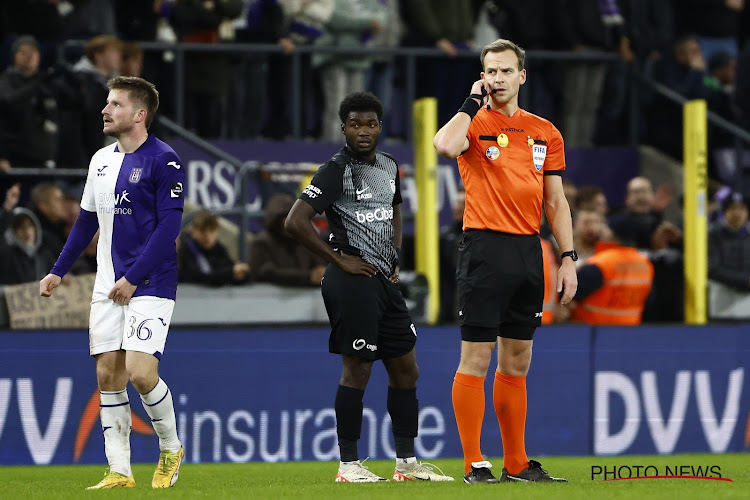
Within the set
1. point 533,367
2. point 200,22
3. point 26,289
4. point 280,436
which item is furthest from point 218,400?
point 200,22

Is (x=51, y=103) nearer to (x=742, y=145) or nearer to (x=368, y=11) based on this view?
(x=368, y=11)

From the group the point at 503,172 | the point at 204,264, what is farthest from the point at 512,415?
the point at 204,264

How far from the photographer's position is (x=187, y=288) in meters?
10.8

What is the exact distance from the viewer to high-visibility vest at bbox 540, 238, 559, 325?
438 inches

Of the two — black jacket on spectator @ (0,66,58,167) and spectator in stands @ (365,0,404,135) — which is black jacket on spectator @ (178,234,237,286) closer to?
black jacket on spectator @ (0,66,58,167)

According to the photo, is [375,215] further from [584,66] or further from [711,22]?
[711,22]

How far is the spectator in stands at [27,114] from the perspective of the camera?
38.0ft

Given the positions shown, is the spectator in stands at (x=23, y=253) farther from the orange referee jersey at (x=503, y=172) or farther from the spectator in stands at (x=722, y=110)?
the spectator in stands at (x=722, y=110)

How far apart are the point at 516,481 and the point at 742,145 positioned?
338 inches

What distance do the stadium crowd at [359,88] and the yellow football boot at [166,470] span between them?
3.24 metres

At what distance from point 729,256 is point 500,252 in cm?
539

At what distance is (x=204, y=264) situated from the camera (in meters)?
10.9

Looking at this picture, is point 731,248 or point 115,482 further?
point 731,248

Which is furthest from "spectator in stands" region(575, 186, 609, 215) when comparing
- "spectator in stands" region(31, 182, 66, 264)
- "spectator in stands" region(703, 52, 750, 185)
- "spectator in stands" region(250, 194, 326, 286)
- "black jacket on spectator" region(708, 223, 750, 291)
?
"spectator in stands" region(31, 182, 66, 264)
